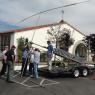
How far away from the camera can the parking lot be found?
12688mm

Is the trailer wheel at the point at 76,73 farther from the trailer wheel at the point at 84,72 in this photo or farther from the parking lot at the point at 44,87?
the parking lot at the point at 44,87

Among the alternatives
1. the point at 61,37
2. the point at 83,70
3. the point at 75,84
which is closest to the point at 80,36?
the point at 61,37

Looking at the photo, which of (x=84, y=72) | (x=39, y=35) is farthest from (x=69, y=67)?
(x=39, y=35)

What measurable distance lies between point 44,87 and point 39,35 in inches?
807

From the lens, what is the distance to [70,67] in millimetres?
18188

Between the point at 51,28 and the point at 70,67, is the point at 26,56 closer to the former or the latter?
the point at 70,67

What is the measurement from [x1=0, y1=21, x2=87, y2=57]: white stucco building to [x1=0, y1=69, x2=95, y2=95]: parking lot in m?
12.8

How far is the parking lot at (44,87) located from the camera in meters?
12.7

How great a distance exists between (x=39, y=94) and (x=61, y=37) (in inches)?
905

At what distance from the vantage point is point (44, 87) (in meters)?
13.8

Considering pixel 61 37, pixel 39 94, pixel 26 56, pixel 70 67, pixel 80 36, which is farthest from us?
pixel 80 36

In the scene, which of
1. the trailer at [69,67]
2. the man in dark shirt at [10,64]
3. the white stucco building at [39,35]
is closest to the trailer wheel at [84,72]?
the trailer at [69,67]

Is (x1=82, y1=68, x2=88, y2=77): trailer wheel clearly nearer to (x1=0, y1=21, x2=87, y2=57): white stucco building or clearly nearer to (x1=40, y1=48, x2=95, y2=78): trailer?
(x1=40, y1=48, x2=95, y2=78): trailer

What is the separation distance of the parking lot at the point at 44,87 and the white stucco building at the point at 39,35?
1278 centimetres
